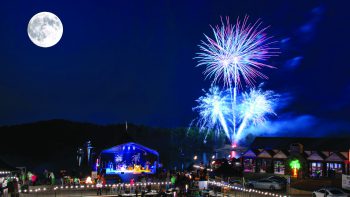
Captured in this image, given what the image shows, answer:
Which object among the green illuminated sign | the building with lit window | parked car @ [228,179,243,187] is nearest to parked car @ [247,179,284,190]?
parked car @ [228,179,243,187]

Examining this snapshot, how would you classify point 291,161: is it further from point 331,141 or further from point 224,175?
point 224,175

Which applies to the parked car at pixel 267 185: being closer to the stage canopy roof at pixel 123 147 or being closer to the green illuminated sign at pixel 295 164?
the green illuminated sign at pixel 295 164

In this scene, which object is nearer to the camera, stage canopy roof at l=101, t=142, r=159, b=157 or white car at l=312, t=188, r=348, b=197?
white car at l=312, t=188, r=348, b=197

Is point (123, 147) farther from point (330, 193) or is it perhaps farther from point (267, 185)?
point (330, 193)

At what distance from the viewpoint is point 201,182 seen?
90.9 feet

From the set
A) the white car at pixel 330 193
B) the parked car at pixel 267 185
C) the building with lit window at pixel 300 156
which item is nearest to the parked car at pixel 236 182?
the parked car at pixel 267 185

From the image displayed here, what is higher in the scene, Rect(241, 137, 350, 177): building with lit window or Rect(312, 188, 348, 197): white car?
Rect(241, 137, 350, 177): building with lit window

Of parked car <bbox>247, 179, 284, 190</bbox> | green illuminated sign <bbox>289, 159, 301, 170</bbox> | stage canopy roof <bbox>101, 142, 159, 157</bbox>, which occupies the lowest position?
parked car <bbox>247, 179, 284, 190</bbox>

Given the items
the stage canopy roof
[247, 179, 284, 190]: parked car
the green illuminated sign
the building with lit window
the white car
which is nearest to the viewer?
the white car

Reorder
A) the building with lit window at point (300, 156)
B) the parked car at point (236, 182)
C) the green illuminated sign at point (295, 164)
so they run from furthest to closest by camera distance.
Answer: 1. the green illuminated sign at point (295, 164)
2. the building with lit window at point (300, 156)
3. the parked car at point (236, 182)

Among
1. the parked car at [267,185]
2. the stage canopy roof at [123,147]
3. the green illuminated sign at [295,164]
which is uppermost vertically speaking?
the stage canopy roof at [123,147]

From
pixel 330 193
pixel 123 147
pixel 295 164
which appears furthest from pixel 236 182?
pixel 123 147

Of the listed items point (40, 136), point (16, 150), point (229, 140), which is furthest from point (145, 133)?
point (229, 140)

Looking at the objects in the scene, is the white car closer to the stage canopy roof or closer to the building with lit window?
the building with lit window
